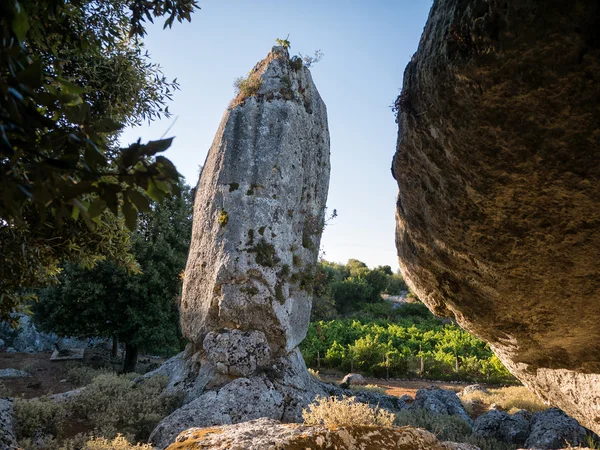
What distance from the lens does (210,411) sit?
25.3ft

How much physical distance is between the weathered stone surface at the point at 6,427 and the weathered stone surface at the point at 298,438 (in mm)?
3910

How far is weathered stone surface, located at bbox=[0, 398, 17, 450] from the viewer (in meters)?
5.87

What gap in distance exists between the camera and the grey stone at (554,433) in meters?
7.80

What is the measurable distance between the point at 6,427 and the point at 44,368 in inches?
494

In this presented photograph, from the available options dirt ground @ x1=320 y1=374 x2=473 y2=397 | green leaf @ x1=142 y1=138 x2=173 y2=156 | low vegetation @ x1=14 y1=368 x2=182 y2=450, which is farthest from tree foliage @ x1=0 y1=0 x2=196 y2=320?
dirt ground @ x1=320 y1=374 x2=473 y2=397

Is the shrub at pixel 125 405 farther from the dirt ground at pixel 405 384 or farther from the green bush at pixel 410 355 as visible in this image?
the green bush at pixel 410 355

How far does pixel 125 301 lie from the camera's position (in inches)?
607

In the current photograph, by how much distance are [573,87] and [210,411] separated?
25.0 feet

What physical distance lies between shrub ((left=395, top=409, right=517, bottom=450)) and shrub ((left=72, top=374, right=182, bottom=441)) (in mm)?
5055

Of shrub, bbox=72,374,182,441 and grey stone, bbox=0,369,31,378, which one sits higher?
shrub, bbox=72,374,182,441

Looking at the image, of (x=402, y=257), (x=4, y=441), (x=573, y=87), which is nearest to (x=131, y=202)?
(x=573, y=87)

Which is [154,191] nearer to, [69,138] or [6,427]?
[69,138]

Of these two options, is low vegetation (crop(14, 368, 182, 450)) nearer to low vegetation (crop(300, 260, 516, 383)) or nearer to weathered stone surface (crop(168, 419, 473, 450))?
weathered stone surface (crop(168, 419, 473, 450))

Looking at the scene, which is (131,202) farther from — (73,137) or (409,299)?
(409,299)
